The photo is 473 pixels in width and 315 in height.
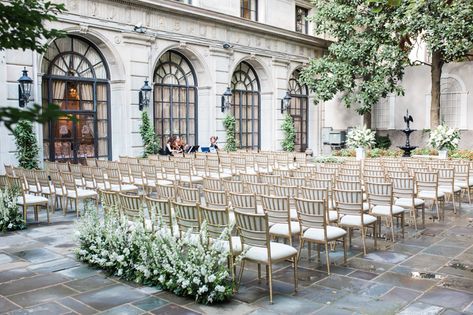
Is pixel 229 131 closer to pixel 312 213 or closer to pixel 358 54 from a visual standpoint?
pixel 358 54

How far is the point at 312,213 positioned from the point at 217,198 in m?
1.61

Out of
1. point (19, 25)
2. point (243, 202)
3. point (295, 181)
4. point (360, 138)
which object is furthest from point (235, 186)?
point (360, 138)

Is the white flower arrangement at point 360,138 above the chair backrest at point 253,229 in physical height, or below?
above

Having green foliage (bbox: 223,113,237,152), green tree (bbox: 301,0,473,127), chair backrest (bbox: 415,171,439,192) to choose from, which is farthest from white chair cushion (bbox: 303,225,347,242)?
green tree (bbox: 301,0,473,127)

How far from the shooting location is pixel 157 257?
19.8 ft

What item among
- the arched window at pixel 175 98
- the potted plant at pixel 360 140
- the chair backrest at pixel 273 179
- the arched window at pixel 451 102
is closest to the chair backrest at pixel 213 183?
the chair backrest at pixel 273 179

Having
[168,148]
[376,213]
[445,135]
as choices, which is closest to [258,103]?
[168,148]

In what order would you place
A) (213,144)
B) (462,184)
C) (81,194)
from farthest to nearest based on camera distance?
(213,144) < (462,184) < (81,194)

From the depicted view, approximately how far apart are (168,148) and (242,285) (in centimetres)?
1387

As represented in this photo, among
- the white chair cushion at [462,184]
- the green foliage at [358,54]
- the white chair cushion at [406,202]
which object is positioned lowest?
the white chair cushion at [406,202]

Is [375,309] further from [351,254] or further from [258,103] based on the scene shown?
[258,103]

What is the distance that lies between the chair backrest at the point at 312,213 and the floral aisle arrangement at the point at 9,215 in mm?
5775

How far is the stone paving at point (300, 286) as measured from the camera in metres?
5.40

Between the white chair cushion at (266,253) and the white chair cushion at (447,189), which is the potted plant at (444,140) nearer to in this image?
the white chair cushion at (447,189)
